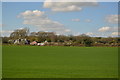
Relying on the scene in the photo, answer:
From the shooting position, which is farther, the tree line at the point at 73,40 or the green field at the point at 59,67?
the tree line at the point at 73,40

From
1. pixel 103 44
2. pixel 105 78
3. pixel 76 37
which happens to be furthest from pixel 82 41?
pixel 105 78

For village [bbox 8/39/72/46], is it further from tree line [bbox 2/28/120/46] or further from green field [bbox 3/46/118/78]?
green field [bbox 3/46/118/78]

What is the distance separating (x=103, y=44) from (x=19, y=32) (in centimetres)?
1278

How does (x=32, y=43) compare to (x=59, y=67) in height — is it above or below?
above

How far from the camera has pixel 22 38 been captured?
25.4 meters

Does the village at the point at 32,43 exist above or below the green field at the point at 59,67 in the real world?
above

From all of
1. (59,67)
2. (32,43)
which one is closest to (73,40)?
(32,43)

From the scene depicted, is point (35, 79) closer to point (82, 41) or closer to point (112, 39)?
point (112, 39)

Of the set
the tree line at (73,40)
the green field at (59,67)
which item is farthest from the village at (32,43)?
the green field at (59,67)

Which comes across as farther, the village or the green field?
the village

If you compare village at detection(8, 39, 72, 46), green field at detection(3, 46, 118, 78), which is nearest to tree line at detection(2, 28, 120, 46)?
village at detection(8, 39, 72, 46)

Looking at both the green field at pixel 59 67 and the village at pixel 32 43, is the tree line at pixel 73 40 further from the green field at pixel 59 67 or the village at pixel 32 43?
the green field at pixel 59 67

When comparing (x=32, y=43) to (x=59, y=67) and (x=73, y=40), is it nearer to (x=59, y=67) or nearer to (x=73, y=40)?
(x=73, y=40)

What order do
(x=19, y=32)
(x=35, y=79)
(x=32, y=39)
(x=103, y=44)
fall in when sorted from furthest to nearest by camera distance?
(x=103, y=44), (x=32, y=39), (x=19, y=32), (x=35, y=79)
